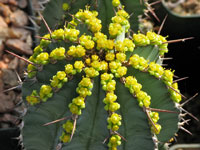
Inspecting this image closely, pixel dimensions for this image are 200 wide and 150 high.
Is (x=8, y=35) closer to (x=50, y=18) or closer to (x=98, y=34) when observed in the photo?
(x=50, y=18)

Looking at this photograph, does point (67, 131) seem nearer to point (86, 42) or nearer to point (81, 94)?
point (81, 94)

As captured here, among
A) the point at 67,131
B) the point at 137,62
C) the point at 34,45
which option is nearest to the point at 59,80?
the point at 67,131

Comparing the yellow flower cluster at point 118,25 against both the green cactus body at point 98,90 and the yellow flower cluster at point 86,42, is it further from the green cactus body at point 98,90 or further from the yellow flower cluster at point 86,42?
the yellow flower cluster at point 86,42

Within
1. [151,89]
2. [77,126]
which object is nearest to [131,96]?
[151,89]

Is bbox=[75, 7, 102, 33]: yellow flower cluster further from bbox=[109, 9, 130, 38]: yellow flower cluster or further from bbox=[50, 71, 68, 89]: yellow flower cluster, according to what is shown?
bbox=[50, 71, 68, 89]: yellow flower cluster

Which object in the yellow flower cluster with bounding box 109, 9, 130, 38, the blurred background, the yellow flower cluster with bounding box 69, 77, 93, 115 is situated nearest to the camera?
the yellow flower cluster with bounding box 69, 77, 93, 115

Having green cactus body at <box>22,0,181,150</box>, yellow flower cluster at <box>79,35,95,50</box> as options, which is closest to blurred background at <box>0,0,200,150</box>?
green cactus body at <box>22,0,181,150</box>

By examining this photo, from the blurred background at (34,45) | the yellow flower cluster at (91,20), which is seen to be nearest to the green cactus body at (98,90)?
the yellow flower cluster at (91,20)
